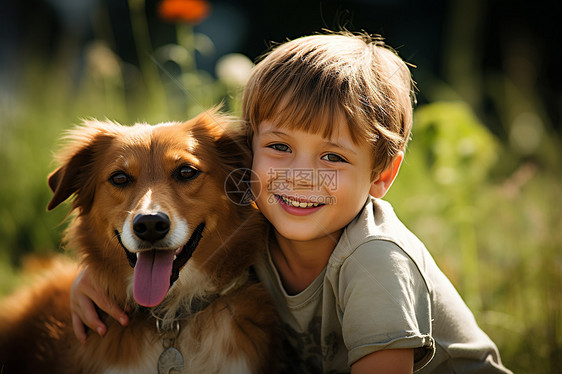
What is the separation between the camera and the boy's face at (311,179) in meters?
2.30

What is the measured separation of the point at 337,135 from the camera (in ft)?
7.55

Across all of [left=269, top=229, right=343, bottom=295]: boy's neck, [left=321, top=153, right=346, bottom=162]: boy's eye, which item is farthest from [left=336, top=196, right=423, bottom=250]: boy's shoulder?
[left=321, top=153, right=346, bottom=162]: boy's eye

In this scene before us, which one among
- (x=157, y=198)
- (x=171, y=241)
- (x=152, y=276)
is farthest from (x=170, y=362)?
(x=157, y=198)

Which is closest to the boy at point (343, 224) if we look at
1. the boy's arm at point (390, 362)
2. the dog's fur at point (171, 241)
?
the boy's arm at point (390, 362)

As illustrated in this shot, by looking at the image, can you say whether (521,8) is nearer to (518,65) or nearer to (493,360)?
(518,65)

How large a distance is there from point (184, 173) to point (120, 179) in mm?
301

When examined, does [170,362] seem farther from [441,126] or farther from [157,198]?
[441,126]

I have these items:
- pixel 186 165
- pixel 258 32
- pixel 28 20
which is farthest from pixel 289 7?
pixel 186 165

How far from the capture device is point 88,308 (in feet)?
8.18

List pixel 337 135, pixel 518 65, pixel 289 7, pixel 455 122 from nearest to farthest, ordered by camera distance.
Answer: pixel 337 135 < pixel 455 122 < pixel 518 65 < pixel 289 7

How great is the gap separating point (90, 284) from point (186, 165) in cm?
78

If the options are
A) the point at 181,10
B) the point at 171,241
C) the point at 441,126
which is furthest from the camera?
the point at 181,10

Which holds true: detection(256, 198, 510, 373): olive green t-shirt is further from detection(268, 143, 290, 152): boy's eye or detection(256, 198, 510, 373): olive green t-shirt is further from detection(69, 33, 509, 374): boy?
detection(268, 143, 290, 152): boy's eye

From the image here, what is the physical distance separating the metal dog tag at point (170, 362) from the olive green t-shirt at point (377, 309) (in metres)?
0.56
